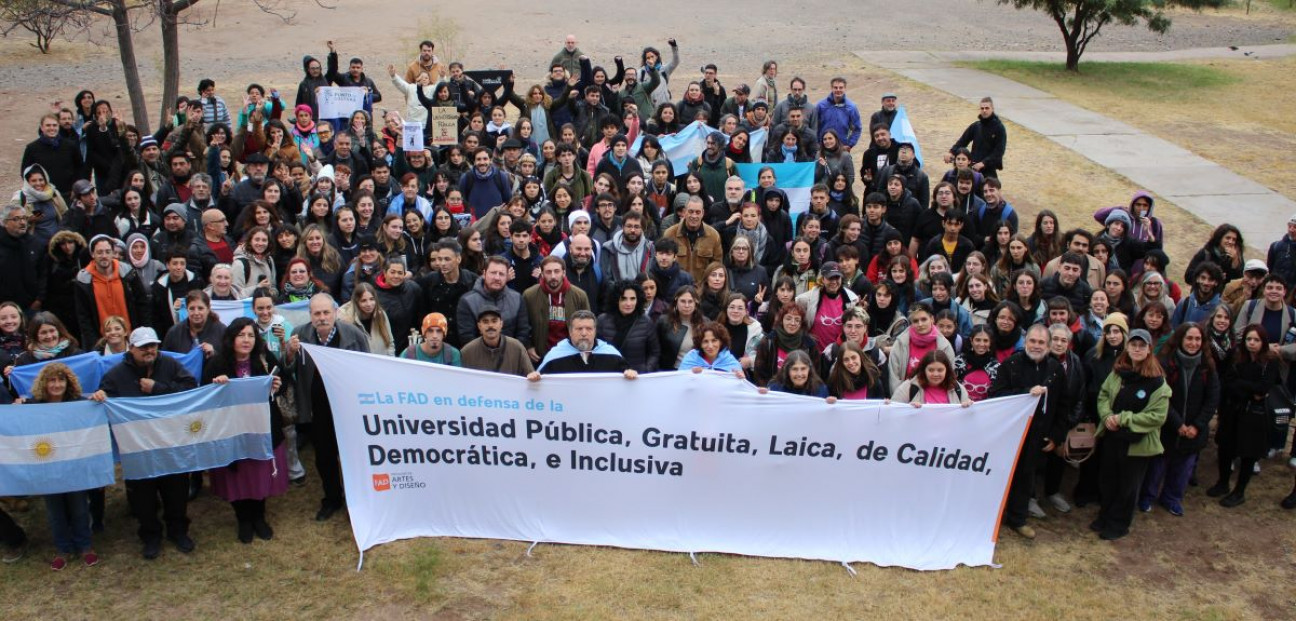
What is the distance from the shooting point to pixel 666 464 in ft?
26.2

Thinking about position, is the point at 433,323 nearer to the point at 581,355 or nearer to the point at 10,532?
the point at 581,355

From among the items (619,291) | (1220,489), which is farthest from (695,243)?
(1220,489)

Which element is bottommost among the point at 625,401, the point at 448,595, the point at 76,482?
the point at 448,595

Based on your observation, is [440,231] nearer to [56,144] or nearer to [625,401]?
[625,401]

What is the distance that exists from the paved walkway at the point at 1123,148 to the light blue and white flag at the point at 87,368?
13.1 meters

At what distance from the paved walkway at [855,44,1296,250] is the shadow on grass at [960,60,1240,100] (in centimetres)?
81

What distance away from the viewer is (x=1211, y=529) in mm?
8633

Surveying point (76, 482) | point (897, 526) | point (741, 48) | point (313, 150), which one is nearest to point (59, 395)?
point (76, 482)

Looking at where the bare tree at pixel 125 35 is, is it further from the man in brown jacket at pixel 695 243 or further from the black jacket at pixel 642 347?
the black jacket at pixel 642 347

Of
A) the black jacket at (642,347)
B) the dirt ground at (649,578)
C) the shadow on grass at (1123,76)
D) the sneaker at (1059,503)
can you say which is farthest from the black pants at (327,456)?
the shadow on grass at (1123,76)

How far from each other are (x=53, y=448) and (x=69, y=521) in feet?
2.29

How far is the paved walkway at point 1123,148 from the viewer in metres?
16.0

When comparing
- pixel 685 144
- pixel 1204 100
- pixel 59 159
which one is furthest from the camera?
pixel 1204 100

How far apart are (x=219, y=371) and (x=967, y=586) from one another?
18.2 feet
